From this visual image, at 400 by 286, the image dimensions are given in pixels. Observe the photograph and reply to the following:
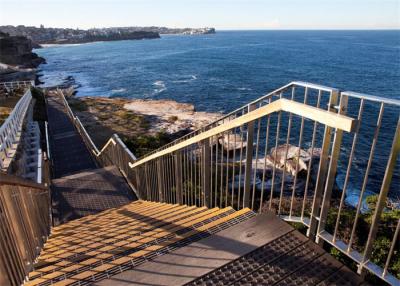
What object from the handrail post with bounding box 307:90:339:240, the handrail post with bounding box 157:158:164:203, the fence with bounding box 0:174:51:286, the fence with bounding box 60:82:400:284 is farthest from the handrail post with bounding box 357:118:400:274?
the handrail post with bounding box 157:158:164:203

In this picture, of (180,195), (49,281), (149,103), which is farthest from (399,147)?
(149,103)

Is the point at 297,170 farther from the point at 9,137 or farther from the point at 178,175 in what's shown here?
the point at 9,137

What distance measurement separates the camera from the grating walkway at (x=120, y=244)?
3258 mm

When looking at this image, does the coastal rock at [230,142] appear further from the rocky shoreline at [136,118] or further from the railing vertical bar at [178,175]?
the rocky shoreline at [136,118]

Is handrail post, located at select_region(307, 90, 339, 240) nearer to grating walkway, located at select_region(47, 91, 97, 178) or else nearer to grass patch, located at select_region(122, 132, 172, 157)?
grating walkway, located at select_region(47, 91, 97, 178)

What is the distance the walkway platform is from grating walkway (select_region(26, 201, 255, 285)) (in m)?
0.01

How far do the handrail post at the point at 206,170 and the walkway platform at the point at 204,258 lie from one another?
68 cm

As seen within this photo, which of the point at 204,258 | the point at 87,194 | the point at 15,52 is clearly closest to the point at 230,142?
the point at 87,194

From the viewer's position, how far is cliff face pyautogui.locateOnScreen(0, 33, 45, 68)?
69750 millimetres

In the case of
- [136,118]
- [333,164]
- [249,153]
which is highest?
[333,164]

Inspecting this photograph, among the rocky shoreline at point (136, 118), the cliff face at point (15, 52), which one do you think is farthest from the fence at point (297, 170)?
the cliff face at point (15, 52)

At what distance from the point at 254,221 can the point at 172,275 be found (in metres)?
1.21

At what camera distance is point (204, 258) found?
10.8 feet

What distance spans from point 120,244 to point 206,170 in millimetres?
1658
